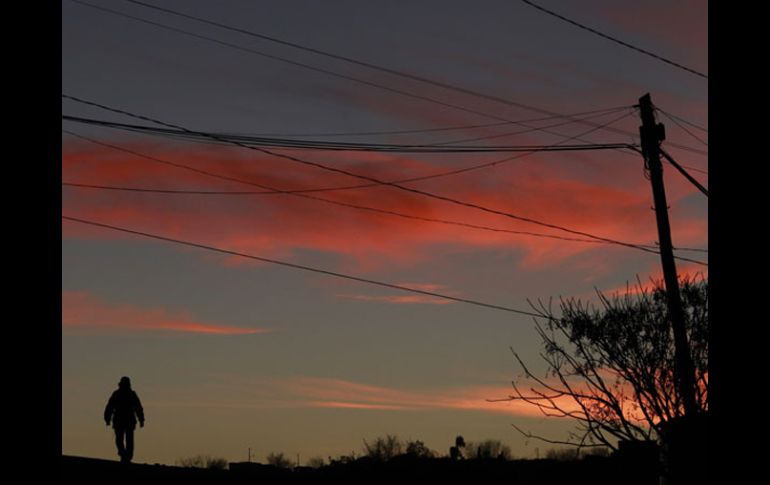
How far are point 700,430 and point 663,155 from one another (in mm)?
5510

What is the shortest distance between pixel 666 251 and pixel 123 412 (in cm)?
1052

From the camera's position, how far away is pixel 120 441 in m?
21.8

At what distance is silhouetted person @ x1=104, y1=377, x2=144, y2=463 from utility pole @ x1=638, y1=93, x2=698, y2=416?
392 inches

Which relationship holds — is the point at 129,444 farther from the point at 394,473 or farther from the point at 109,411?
the point at 394,473

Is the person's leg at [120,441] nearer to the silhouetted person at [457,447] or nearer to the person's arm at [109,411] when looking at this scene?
the person's arm at [109,411]

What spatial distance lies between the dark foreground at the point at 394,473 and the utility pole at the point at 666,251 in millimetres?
5319

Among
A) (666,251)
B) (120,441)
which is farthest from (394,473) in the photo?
(666,251)

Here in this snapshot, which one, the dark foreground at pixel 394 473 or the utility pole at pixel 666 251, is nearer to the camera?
the dark foreground at pixel 394 473

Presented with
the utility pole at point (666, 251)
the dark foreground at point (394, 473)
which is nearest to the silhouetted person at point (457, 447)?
the dark foreground at point (394, 473)

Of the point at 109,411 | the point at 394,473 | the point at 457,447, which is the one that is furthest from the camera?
the point at 457,447

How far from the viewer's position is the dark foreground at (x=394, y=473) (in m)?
20.2

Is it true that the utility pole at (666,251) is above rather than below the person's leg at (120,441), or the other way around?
above

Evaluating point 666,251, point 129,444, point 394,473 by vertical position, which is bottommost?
point 394,473
